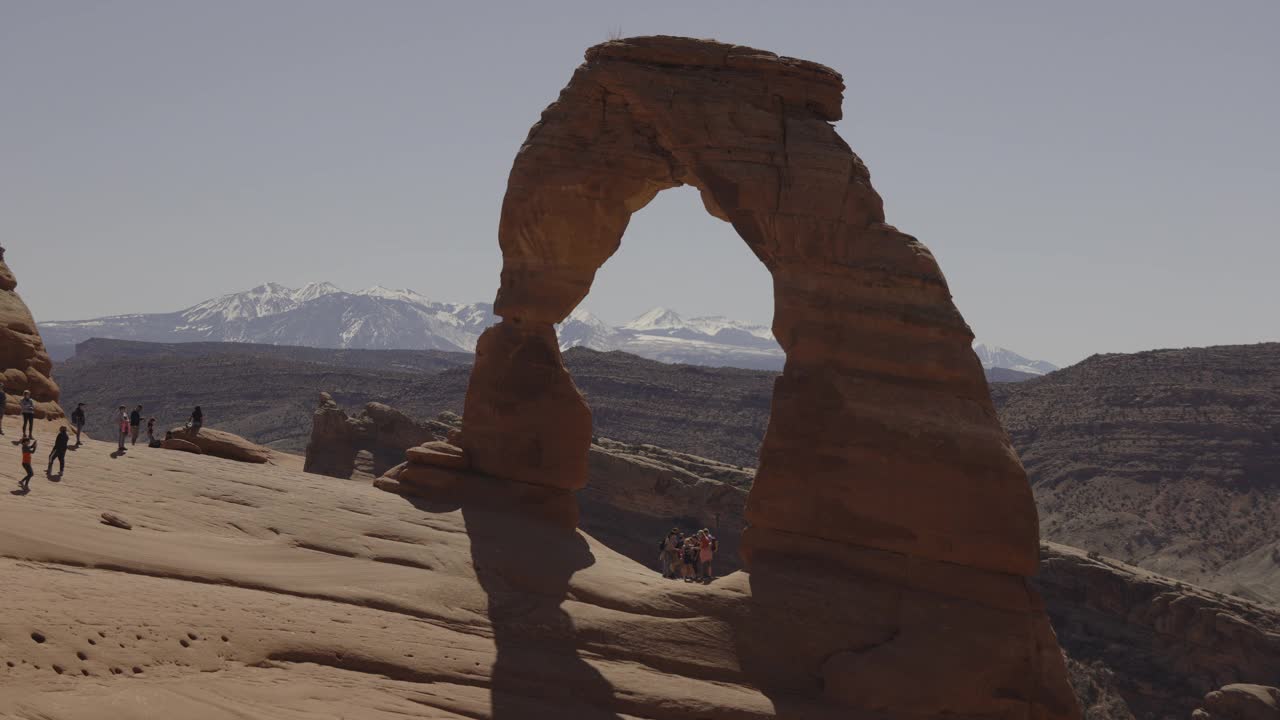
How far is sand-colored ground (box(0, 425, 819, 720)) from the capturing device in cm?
1420

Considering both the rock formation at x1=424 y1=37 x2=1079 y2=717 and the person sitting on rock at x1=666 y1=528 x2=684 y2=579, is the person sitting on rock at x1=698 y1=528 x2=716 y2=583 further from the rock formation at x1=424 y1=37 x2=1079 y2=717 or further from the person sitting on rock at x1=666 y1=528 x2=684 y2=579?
the rock formation at x1=424 y1=37 x2=1079 y2=717

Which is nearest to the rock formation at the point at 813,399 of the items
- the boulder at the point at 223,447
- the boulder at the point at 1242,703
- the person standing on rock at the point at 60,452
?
the boulder at the point at 223,447

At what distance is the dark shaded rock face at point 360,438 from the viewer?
4166 cm

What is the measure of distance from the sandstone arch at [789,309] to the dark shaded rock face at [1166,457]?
30.8 m

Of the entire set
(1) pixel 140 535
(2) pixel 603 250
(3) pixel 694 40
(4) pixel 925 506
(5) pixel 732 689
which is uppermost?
(3) pixel 694 40

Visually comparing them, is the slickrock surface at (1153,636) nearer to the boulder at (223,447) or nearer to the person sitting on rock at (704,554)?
the person sitting on rock at (704,554)

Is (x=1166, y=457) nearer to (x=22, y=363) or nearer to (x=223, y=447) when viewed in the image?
(x=223, y=447)

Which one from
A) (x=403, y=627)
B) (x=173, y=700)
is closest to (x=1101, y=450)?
(x=403, y=627)

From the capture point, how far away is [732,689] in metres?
18.0

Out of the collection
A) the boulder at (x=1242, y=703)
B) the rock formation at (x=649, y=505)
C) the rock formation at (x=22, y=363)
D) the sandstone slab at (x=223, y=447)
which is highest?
the rock formation at (x=22, y=363)

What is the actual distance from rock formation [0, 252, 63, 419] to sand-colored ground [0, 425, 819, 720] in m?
6.80

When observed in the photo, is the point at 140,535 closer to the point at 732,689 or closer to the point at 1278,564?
the point at 732,689

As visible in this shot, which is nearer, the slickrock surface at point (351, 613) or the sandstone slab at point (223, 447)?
the slickrock surface at point (351, 613)

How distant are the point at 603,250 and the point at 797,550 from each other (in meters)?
6.60
